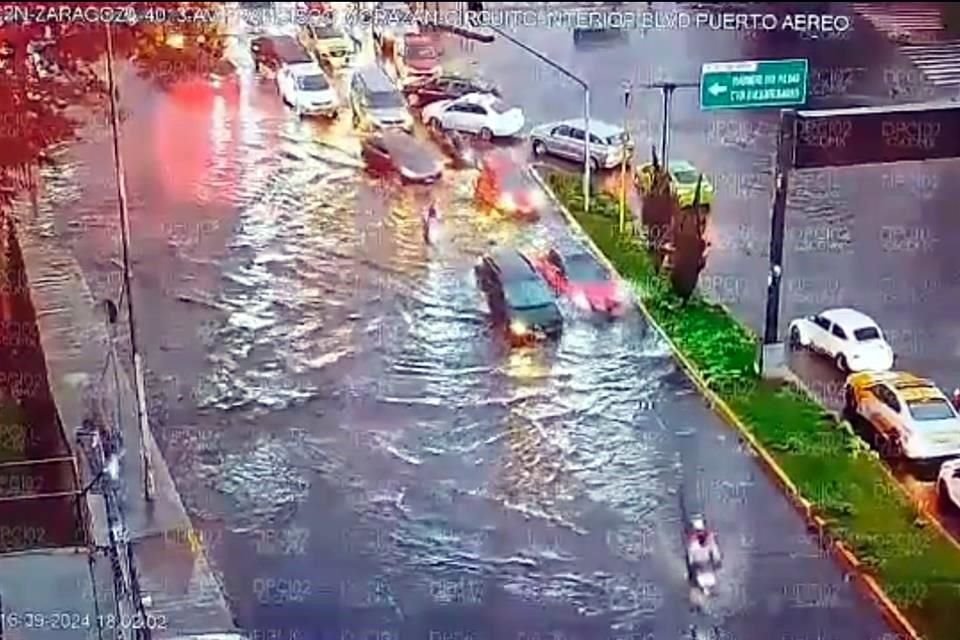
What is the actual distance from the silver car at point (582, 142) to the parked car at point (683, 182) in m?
0.13

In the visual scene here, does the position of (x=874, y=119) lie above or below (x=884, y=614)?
above

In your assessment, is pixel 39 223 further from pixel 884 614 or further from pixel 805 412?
pixel 884 614

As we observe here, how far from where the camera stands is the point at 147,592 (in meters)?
3.97

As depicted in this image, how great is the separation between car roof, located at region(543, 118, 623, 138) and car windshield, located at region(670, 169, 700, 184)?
1.01 feet

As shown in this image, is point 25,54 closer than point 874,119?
No

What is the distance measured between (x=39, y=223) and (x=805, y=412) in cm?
193

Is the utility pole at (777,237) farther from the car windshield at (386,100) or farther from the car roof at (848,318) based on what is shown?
the car windshield at (386,100)

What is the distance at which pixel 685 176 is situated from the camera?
5383mm

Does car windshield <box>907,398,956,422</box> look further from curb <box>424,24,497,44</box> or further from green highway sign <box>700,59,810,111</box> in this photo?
curb <box>424,24,497,44</box>

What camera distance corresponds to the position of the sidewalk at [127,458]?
394cm

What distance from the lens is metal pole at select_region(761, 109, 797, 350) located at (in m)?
4.79

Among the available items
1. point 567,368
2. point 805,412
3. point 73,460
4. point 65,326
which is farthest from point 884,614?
point 65,326

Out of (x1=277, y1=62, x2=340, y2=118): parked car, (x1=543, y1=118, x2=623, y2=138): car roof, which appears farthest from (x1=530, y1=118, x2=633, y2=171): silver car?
(x1=277, y1=62, x2=340, y2=118): parked car

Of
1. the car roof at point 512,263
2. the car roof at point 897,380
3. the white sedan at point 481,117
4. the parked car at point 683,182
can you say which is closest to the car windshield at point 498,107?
the white sedan at point 481,117
